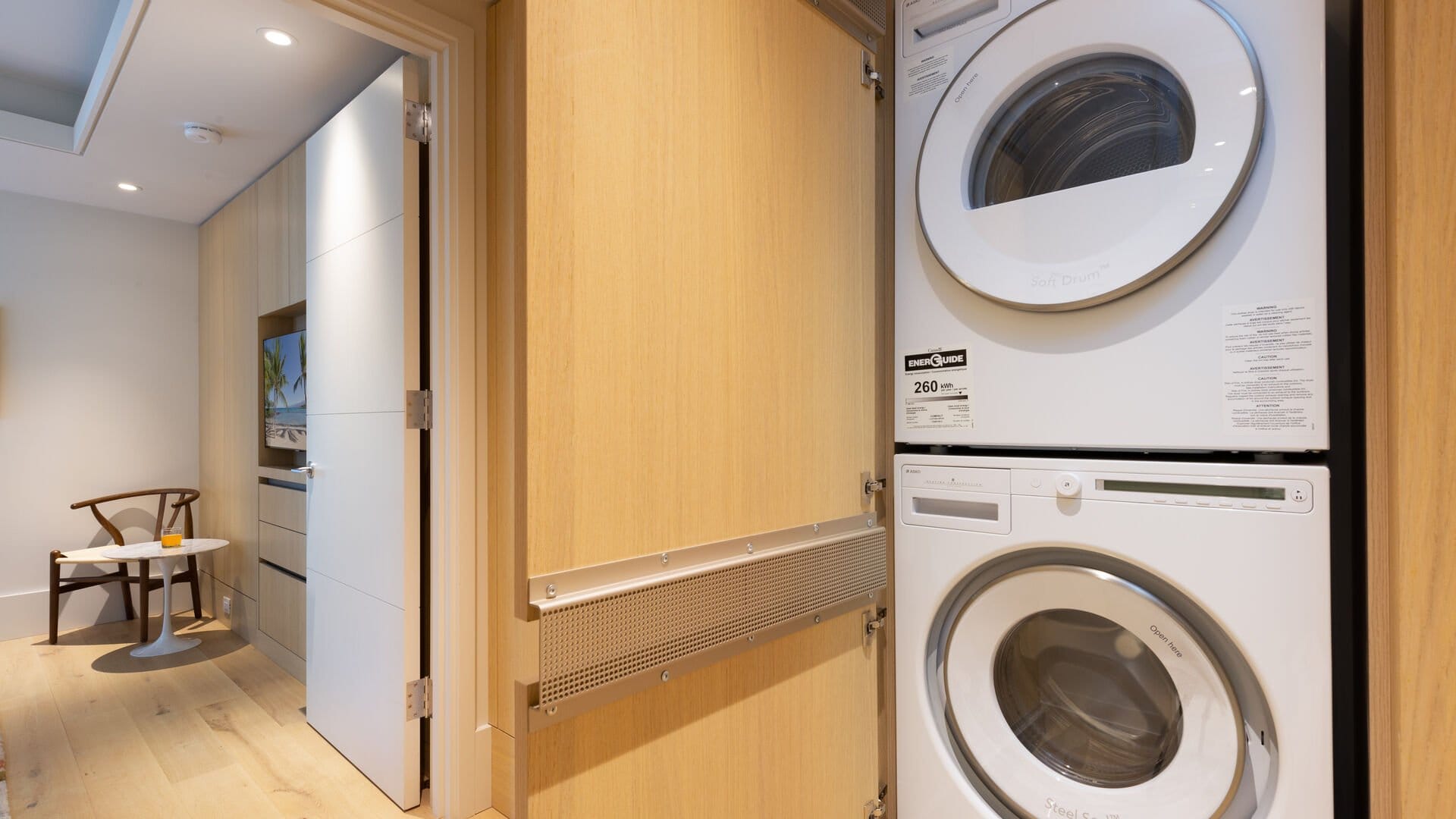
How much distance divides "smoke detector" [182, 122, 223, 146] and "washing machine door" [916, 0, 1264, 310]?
3179 mm

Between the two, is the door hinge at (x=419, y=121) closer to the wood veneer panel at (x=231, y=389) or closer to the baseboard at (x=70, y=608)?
the wood veneer panel at (x=231, y=389)

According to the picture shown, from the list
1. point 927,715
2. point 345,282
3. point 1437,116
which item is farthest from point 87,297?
point 1437,116

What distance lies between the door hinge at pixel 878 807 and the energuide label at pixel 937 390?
739mm

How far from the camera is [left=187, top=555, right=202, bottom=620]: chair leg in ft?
12.8

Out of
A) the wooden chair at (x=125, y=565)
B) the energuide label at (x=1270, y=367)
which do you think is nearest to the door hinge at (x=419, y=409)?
the energuide label at (x=1270, y=367)

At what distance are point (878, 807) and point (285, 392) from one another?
3247mm

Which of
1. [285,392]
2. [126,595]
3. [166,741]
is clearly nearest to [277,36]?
[285,392]

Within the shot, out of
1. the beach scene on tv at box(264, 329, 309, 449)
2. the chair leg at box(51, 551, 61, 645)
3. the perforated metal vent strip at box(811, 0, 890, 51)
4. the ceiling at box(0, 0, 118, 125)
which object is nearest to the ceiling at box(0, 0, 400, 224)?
the ceiling at box(0, 0, 118, 125)

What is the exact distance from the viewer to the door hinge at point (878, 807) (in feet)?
4.30

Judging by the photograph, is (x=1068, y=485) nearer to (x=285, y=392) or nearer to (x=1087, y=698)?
(x=1087, y=698)

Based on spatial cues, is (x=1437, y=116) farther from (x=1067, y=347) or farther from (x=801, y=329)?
(x=801, y=329)

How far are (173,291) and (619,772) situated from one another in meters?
4.91

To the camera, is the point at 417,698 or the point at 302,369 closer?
the point at 417,698

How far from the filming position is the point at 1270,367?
3.23ft
